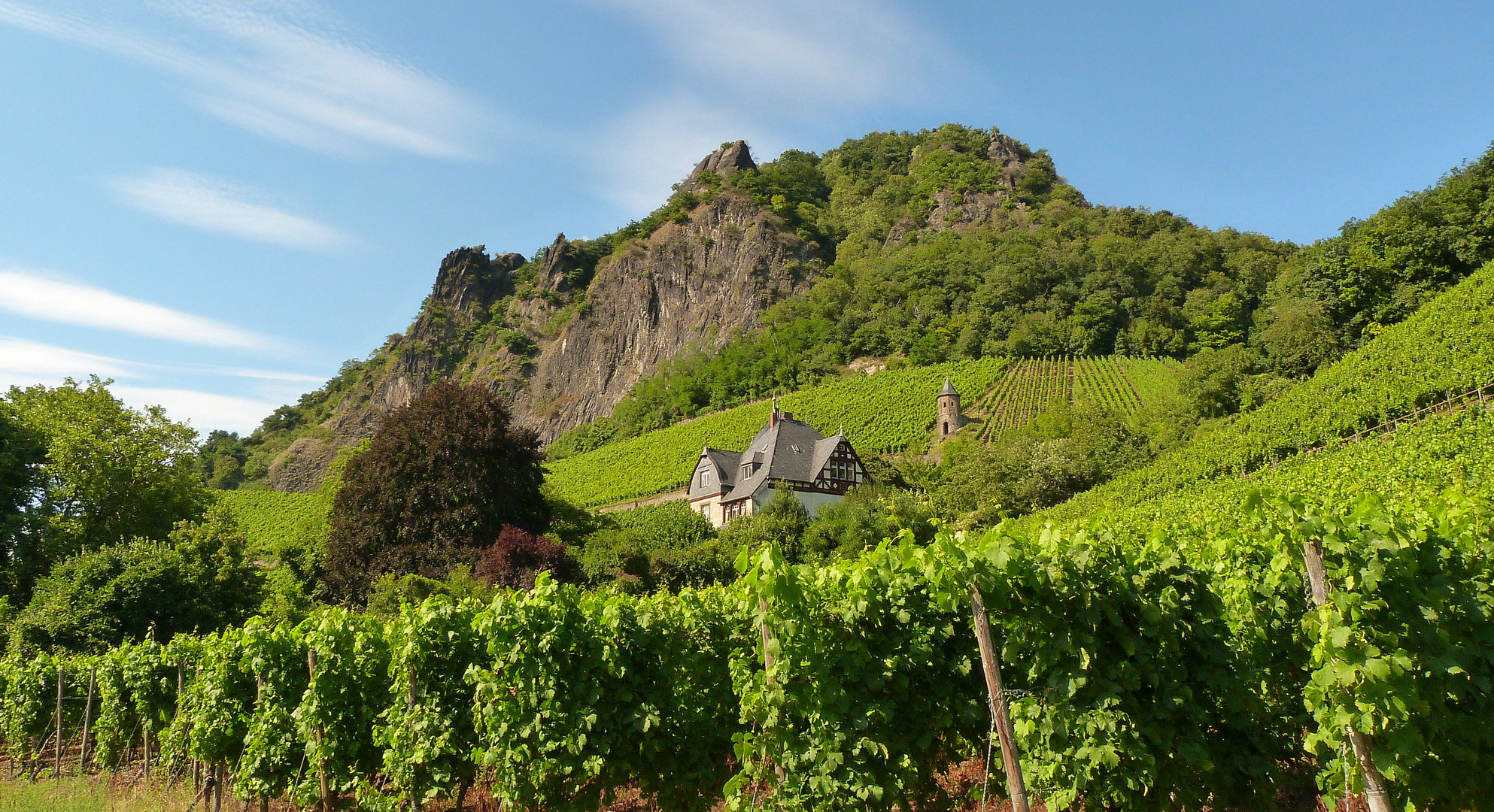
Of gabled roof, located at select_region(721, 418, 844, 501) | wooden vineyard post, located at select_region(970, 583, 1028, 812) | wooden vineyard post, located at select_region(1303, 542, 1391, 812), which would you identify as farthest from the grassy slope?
wooden vineyard post, located at select_region(970, 583, 1028, 812)

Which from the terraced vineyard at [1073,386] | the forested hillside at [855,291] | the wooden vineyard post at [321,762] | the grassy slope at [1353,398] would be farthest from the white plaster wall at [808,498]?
the wooden vineyard post at [321,762]

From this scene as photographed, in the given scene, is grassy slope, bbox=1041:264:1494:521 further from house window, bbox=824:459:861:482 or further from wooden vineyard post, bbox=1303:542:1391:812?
wooden vineyard post, bbox=1303:542:1391:812

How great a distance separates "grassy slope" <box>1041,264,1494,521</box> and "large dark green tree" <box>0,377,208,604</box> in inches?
1315

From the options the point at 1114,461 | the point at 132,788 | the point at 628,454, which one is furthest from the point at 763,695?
the point at 628,454

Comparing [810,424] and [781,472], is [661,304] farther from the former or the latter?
[781,472]

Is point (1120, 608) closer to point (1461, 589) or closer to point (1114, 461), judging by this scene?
point (1461, 589)

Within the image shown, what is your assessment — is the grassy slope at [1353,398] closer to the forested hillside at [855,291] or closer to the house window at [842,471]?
the house window at [842,471]

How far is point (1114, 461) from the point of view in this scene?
39.1m

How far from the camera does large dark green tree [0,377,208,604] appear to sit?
87.2 feet

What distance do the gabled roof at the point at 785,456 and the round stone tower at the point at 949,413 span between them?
11696 millimetres

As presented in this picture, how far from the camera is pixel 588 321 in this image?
344ft

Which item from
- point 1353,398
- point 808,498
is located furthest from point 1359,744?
point 808,498

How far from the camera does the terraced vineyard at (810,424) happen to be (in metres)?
59.2

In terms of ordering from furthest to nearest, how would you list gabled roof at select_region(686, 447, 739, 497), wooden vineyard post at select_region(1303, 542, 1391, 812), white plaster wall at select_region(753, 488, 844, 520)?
gabled roof at select_region(686, 447, 739, 497) < white plaster wall at select_region(753, 488, 844, 520) < wooden vineyard post at select_region(1303, 542, 1391, 812)
